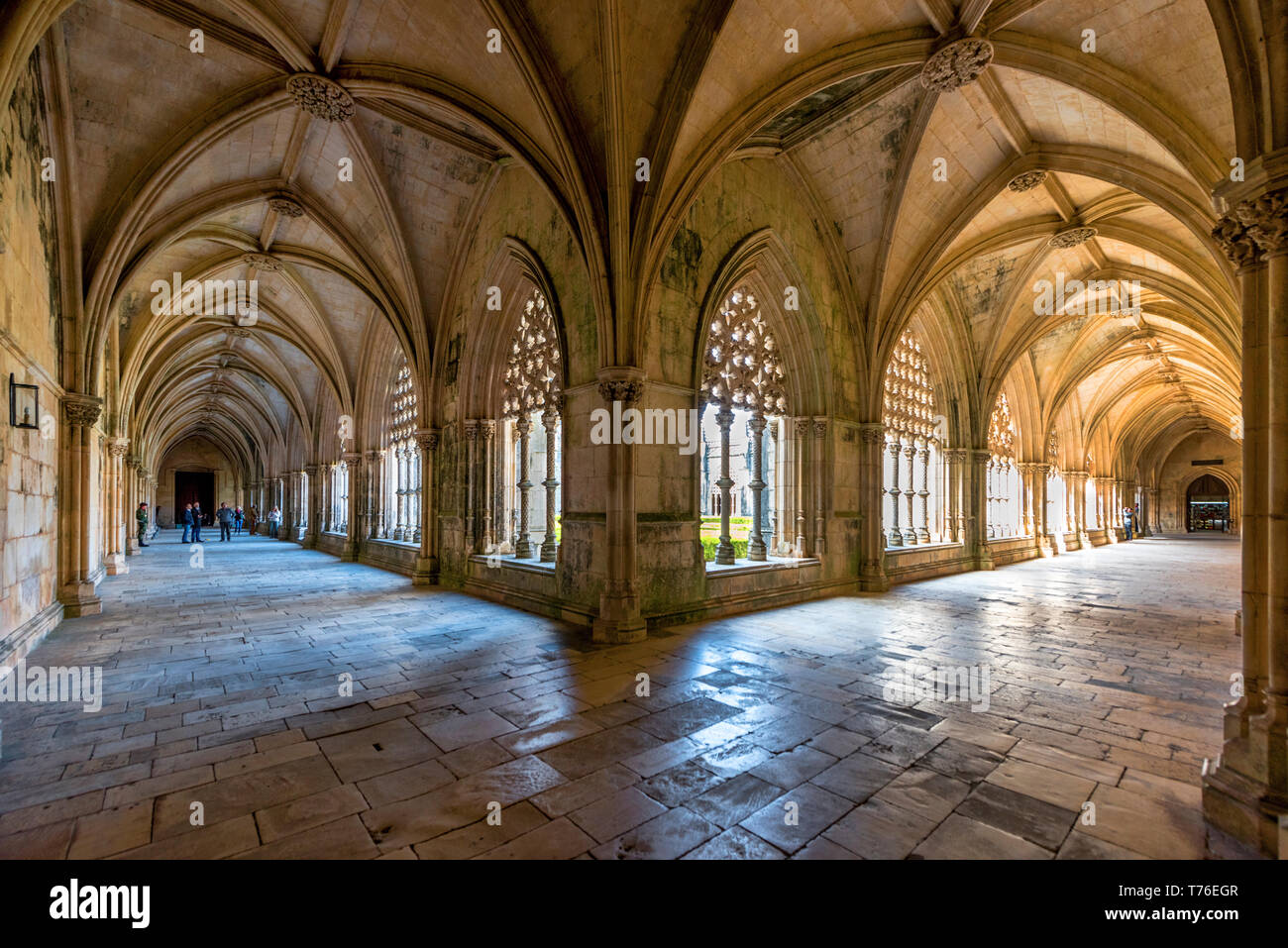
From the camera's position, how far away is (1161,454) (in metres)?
31.5

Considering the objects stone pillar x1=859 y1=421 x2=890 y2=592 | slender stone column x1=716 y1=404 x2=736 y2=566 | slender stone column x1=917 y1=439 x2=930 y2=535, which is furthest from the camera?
slender stone column x1=917 y1=439 x2=930 y2=535

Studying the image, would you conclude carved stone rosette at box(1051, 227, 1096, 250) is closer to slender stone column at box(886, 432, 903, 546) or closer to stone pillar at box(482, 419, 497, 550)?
slender stone column at box(886, 432, 903, 546)

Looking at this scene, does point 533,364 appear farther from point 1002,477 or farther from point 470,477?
point 1002,477

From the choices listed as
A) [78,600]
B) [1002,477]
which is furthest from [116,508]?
[1002,477]

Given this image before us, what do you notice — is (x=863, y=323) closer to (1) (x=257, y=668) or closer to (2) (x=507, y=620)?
(2) (x=507, y=620)

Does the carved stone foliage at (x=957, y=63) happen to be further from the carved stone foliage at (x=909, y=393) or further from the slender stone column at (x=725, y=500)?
the carved stone foliage at (x=909, y=393)

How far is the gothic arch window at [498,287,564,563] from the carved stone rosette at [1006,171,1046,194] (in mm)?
6779

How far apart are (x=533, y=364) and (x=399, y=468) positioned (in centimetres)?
619

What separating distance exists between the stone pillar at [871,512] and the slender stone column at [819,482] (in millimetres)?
1035

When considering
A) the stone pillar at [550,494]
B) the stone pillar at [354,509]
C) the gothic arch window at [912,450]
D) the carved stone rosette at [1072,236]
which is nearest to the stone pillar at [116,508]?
the stone pillar at [354,509]

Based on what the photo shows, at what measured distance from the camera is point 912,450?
11148mm

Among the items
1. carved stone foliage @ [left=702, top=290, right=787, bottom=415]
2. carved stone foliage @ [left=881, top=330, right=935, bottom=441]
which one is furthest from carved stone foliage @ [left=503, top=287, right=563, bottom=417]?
carved stone foliage @ [left=881, top=330, right=935, bottom=441]

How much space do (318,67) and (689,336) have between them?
16.6 ft

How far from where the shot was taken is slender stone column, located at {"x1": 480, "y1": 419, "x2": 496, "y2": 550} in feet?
28.9
